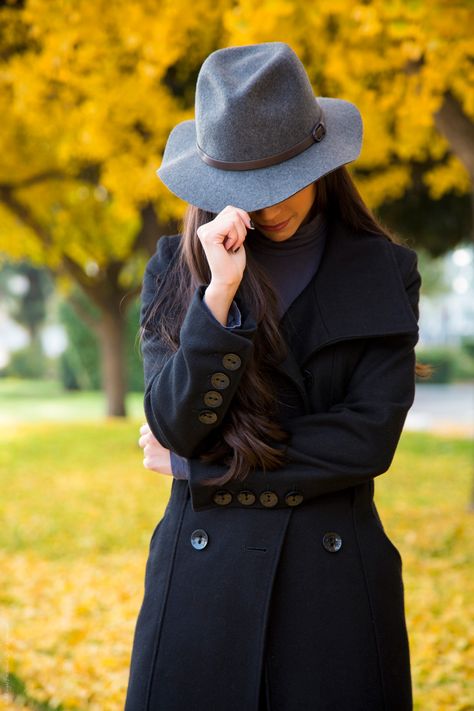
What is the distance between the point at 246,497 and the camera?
1.91 metres

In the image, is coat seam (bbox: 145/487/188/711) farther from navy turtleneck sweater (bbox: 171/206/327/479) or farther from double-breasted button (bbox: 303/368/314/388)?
double-breasted button (bbox: 303/368/314/388)

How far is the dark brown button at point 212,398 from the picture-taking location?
178 centimetres

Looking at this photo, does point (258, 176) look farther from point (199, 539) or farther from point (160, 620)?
point (160, 620)

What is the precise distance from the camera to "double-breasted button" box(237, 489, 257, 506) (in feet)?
6.26

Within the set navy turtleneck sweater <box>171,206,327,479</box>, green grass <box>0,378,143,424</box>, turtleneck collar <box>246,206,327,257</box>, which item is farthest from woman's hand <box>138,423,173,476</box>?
green grass <box>0,378,143,424</box>

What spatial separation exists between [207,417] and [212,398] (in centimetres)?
4

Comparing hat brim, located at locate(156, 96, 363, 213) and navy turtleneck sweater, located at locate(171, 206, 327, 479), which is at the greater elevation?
hat brim, located at locate(156, 96, 363, 213)

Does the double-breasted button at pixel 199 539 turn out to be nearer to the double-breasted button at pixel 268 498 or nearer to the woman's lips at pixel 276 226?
the double-breasted button at pixel 268 498

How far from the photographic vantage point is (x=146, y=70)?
7.03 metres

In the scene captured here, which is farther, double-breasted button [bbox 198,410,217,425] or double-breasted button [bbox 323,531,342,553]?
double-breasted button [bbox 323,531,342,553]

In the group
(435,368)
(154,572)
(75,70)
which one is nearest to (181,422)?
(154,572)

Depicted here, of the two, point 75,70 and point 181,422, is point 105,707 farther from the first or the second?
point 75,70

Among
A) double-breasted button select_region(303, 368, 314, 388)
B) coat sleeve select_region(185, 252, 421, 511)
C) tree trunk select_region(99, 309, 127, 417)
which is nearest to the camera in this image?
coat sleeve select_region(185, 252, 421, 511)

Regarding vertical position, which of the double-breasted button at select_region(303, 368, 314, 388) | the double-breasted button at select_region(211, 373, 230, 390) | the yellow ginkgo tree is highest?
the yellow ginkgo tree
